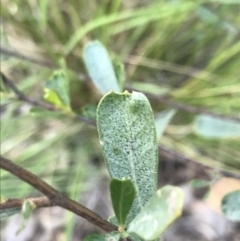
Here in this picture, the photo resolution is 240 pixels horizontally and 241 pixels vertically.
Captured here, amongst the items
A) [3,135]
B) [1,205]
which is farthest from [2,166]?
[3,135]

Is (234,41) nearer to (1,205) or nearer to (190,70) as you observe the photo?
(190,70)

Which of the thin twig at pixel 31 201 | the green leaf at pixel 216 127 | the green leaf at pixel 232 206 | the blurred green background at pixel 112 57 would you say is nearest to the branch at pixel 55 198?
the thin twig at pixel 31 201

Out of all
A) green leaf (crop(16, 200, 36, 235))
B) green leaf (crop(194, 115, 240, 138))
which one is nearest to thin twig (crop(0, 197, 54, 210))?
green leaf (crop(16, 200, 36, 235))

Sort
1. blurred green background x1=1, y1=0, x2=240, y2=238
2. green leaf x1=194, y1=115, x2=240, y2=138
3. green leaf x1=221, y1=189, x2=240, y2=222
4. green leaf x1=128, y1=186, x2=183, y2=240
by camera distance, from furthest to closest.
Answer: blurred green background x1=1, y1=0, x2=240, y2=238, green leaf x1=194, y1=115, x2=240, y2=138, green leaf x1=221, y1=189, x2=240, y2=222, green leaf x1=128, y1=186, x2=183, y2=240

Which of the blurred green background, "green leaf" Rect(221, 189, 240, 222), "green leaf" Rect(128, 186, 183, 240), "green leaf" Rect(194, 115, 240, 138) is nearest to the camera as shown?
"green leaf" Rect(128, 186, 183, 240)

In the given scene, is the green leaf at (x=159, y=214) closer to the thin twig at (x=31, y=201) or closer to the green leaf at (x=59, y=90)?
the thin twig at (x=31, y=201)

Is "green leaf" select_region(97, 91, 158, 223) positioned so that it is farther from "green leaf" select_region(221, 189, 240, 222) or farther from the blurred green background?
the blurred green background
